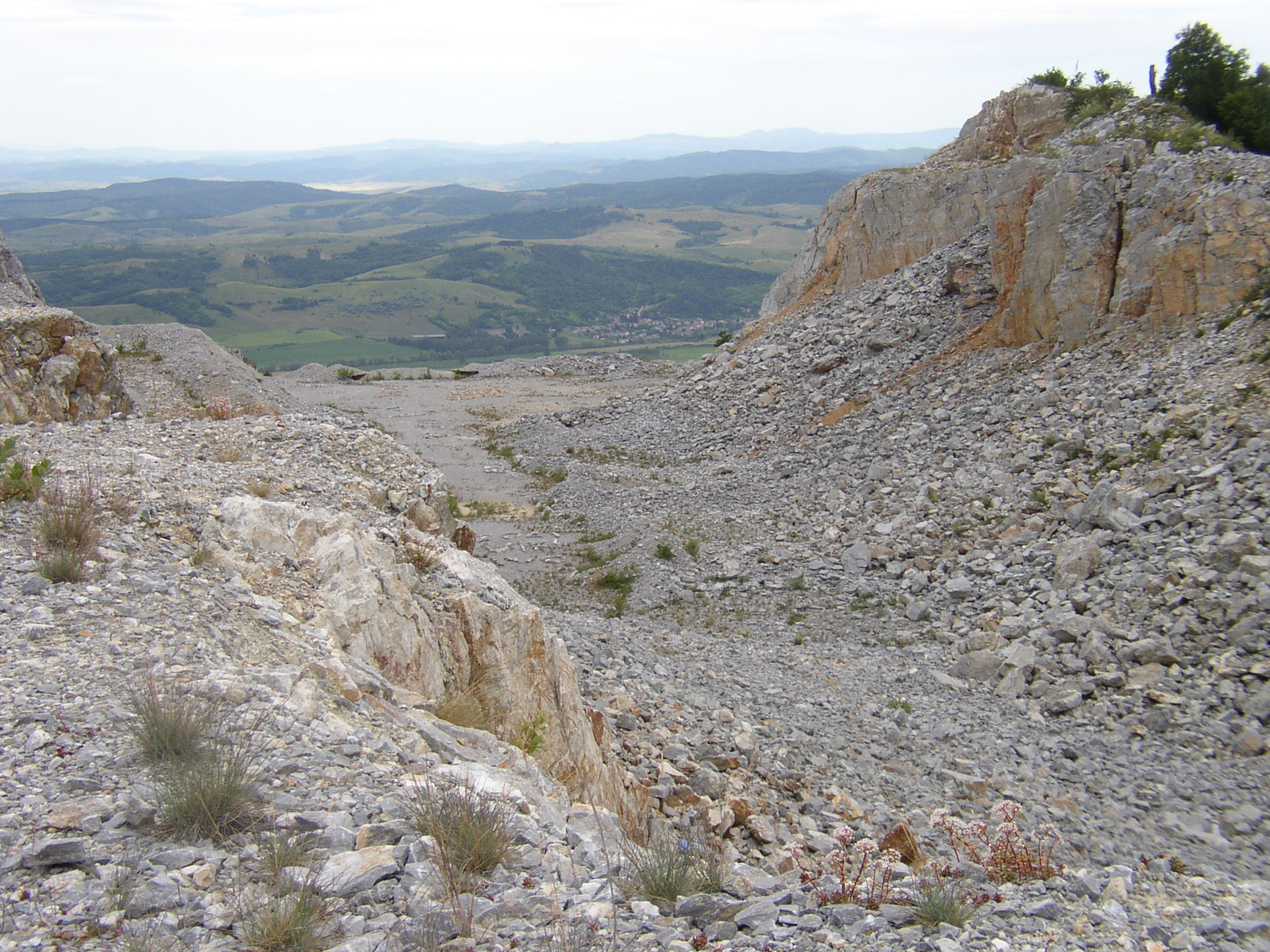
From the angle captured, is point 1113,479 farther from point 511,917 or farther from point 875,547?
point 511,917

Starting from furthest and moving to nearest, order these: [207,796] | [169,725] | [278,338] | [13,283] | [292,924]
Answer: [278,338] → [13,283] → [169,725] → [207,796] → [292,924]

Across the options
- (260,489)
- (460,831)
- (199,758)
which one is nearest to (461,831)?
(460,831)

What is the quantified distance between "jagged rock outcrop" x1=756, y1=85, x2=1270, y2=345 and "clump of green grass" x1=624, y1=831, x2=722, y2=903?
16858mm

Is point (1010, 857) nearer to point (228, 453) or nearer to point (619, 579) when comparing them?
point (228, 453)

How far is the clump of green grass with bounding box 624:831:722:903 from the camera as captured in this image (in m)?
4.73

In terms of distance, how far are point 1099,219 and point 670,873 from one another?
1936 centimetres

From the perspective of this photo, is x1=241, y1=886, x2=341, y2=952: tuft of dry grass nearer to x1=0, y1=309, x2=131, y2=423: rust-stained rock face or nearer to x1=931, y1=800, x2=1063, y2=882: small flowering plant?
x1=931, y1=800, x2=1063, y2=882: small flowering plant

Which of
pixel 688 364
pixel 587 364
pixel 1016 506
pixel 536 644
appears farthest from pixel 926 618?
pixel 587 364

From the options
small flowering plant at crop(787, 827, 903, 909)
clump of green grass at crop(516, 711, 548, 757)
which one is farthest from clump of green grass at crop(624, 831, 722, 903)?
clump of green grass at crop(516, 711, 548, 757)

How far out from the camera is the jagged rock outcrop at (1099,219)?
16.6 meters

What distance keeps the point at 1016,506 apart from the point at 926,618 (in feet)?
10.5

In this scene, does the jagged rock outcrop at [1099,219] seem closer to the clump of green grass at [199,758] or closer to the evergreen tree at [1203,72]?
the evergreen tree at [1203,72]

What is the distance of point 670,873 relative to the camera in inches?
189

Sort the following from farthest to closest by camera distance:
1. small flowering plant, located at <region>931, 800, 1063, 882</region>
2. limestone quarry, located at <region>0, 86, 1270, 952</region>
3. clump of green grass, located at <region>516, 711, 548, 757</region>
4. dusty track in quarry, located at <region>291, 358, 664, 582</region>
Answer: dusty track in quarry, located at <region>291, 358, 664, 582</region> < clump of green grass, located at <region>516, 711, 548, 757</region> < small flowering plant, located at <region>931, 800, 1063, 882</region> < limestone quarry, located at <region>0, 86, 1270, 952</region>
